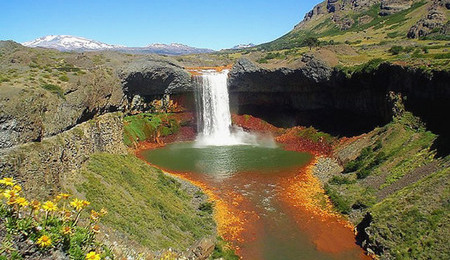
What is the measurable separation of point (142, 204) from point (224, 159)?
2274 cm

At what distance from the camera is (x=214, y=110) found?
5941 centimetres

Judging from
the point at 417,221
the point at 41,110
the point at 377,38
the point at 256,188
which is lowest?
the point at 256,188

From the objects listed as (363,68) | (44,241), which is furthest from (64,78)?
(363,68)

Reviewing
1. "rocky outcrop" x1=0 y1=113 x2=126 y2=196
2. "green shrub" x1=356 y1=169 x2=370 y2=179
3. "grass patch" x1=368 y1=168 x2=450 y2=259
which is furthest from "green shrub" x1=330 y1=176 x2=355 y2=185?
"rocky outcrop" x1=0 y1=113 x2=126 y2=196

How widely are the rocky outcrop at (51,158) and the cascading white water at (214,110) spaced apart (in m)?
29.8

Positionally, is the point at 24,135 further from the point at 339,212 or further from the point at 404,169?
the point at 404,169

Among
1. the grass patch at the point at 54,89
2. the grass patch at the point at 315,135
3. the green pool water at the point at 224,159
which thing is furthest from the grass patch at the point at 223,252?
the grass patch at the point at 315,135

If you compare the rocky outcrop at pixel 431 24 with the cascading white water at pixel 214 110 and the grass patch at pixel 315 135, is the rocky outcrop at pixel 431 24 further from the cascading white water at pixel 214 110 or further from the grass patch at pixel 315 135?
the cascading white water at pixel 214 110

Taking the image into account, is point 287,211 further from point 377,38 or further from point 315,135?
point 377,38

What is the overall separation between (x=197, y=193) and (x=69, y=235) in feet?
82.8

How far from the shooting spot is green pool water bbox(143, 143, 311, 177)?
41156 millimetres

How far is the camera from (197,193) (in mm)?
32562

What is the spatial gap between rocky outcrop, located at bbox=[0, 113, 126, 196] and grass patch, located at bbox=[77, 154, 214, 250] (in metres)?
1.13

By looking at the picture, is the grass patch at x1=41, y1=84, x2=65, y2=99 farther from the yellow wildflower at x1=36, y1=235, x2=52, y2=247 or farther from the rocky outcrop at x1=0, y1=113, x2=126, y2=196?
the yellow wildflower at x1=36, y1=235, x2=52, y2=247
